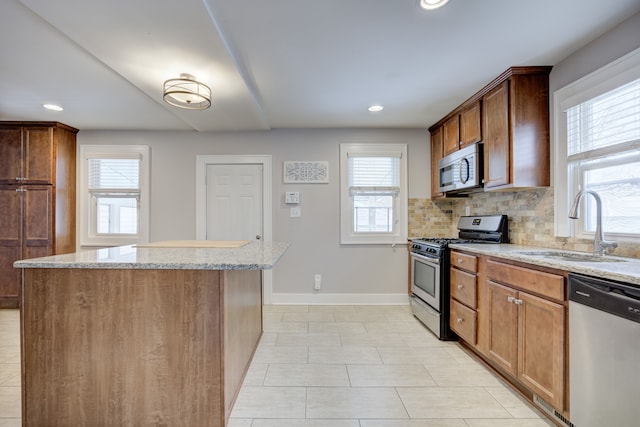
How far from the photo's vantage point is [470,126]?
2855mm

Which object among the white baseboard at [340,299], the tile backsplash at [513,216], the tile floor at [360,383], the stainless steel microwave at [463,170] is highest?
the stainless steel microwave at [463,170]

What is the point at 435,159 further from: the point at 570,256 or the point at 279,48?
the point at 279,48

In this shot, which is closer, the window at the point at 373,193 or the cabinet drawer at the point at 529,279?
the cabinet drawer at the point at 529,279

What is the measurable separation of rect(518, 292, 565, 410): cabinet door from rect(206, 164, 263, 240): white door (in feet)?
9.30

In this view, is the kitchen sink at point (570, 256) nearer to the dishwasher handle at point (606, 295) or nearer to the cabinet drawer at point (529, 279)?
the cabinet drawer at point (529, 279)

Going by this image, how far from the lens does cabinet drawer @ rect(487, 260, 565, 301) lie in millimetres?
1557

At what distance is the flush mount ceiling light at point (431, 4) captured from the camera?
156 cm

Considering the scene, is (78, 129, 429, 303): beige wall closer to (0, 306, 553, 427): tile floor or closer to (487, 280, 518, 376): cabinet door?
(0, 306, 553, 427): tile floor

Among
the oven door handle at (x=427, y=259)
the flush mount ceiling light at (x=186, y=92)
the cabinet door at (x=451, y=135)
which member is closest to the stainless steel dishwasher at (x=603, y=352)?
the oven door handle at (x=427, y=259)

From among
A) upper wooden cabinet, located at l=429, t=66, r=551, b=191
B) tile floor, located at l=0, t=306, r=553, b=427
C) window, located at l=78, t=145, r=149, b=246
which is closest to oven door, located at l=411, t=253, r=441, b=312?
tile floor, located at l=0, t=306, r=553, b=427

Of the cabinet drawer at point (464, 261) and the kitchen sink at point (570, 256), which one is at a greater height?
the kitchen sink at point (570, 256)

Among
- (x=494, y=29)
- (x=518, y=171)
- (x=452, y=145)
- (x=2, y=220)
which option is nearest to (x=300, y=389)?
(x=518, y=171)

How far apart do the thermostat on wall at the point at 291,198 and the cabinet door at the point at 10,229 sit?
10.1 ft

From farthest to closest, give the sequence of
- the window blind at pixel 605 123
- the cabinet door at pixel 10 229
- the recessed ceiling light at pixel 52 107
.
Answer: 1. the cabinet door at pixel 10 229
2. the recessed ceiling light at pixel 52 107
3. the window blind at pixel 605 123
